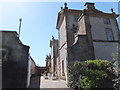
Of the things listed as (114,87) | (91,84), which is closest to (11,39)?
(91,84)

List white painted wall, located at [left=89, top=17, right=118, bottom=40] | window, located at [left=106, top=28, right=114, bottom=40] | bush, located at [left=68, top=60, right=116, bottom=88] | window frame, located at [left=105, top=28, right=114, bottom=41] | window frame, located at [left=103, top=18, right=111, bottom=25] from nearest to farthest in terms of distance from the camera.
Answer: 1. bush, located at [left=68, top=60, right=116, bottom=88]
2. white painted wall, located at [left=89, top=17, right=118, bottom=40]
3. window frame, located at [left=105, top=28, right=114, bottom=41]
4. window, located at [left=106, top=28, right=114, bottom=40]
5. window frame, located at [left=103, top=18, right=111, bottom=25]

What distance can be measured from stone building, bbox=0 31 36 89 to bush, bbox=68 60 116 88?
3.56 meters

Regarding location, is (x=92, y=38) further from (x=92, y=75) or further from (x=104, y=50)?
(x=92, y=75)

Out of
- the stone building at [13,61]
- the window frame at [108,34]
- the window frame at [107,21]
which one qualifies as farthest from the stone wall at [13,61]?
the window frame at [107,21]

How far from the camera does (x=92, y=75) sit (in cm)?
583

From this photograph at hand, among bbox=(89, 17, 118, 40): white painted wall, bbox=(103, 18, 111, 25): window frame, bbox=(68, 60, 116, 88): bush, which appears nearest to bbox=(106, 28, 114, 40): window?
bbox=(89, 17, 118, 40): white painted wall

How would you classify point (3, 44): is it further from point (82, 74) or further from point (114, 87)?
point (114, 87)

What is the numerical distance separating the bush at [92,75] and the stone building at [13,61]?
3559 mm

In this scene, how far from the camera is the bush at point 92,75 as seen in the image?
5.66 metres

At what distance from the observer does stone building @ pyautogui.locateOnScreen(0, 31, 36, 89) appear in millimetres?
6769

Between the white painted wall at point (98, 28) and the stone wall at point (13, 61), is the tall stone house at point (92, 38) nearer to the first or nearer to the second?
the white painted wall at point (98, 28)

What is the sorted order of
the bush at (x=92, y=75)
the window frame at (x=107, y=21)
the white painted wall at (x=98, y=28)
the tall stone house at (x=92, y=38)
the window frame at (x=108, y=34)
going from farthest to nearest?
1. the window frame at (x=107, y=21)
2. the window frame at (x=108, y=34)
3. the white painted wall at (x=98, y=28)
4. the tall stone house at (x=92, y=38)
5. the bush at (x=92, y=75)

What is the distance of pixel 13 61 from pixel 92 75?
18.2ft

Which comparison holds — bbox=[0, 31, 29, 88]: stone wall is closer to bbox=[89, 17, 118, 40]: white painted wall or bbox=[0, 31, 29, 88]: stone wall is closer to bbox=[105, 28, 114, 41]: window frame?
bbox=[89, 17, 118, 40]: white painted wall
